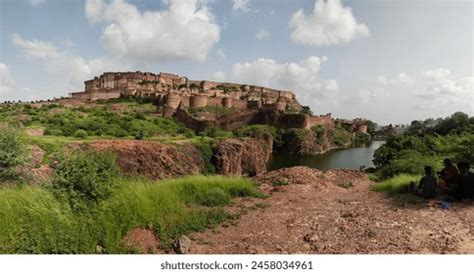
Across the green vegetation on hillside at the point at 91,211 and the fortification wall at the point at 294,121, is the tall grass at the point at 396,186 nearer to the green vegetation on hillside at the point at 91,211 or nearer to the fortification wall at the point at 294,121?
the green vegetation on hillside at the point at 91,211

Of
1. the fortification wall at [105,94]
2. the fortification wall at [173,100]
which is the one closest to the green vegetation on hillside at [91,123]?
the fortification wall at [173,100]

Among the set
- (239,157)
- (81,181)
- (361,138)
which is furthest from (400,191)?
(361,138)

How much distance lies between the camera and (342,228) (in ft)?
16.6

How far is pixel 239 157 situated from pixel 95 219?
22923mm

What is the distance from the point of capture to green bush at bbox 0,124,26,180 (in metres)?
7.16

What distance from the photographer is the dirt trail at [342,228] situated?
4375 mm

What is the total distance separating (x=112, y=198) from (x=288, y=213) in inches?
114

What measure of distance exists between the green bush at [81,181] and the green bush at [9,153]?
10.0ft

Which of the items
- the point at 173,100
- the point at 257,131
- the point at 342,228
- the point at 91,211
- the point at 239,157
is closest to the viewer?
the point at 91,211

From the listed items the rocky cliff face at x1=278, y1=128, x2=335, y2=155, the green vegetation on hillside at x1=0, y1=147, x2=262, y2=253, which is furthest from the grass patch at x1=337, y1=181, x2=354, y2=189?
the rocky cliff face at x1=278, y1=128, x2=335, y2=155

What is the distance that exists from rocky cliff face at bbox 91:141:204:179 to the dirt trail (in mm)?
11369

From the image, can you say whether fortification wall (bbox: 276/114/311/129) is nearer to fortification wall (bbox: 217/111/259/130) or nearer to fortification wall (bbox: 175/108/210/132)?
fortification wall (bbox: 217/111/259/130)

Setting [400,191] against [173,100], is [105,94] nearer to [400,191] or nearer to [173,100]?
[173,100]

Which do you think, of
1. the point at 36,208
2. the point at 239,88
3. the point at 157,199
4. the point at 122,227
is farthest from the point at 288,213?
the point at 239,88
